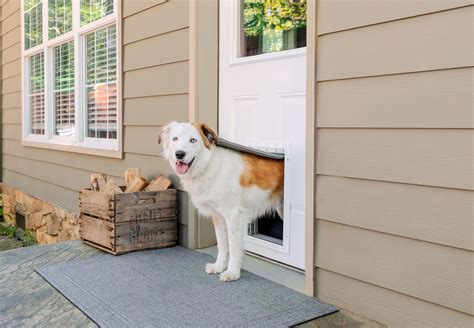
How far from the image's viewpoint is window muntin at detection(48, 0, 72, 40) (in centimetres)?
491

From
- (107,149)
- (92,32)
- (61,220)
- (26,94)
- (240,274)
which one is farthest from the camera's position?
(26,94)

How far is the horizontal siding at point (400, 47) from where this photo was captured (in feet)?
5.36

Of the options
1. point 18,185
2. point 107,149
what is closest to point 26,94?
point 18,185

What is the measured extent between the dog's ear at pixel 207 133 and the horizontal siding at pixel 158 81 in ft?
2.29

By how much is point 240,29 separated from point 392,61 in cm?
139

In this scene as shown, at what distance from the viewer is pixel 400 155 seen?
1.84 m

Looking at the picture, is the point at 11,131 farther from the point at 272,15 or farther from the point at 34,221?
the point at 272,15

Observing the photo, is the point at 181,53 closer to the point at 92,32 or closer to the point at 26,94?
the point at 92,32

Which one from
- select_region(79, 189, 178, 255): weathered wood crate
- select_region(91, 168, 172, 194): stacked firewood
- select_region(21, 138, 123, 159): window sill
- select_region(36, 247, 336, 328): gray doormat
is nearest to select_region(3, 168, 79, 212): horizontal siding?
select_region(21, 138, 123, 159): window sill

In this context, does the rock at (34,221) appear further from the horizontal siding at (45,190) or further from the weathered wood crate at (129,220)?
the weathered wood crate at (129,220)

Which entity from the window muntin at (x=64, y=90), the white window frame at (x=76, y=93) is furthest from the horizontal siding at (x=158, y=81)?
the window muntin at (x=64, y=90)

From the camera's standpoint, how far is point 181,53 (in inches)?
124

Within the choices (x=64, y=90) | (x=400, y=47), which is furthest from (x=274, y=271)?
(x=64, y=90)

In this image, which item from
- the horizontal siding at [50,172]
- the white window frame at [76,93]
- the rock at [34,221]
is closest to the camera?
the white window frame at [76,93]
